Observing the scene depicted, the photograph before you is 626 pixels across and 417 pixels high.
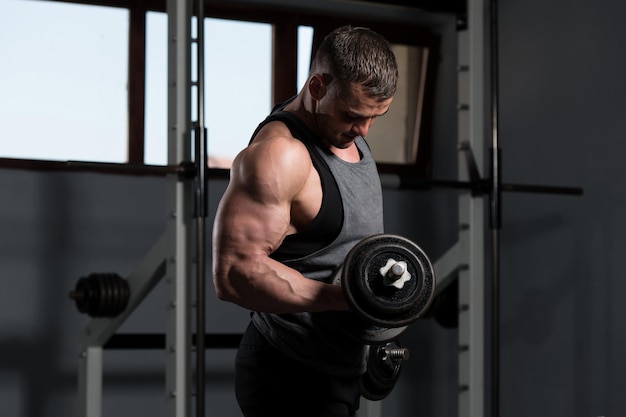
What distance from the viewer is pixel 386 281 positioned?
1573 millimetres

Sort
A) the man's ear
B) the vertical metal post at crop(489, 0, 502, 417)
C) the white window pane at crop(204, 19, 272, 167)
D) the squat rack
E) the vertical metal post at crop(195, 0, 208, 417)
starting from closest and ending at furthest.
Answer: the man's ear
the vertical metal post at crop(195, 0, 208, 417)
the squat rack
the vertical metal post at crop(489, 0, 502, 417)
the white window pane at crop(204, 19, 272, 167)

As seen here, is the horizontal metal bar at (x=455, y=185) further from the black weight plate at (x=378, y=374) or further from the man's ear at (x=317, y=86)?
the man's ear at (x=317, y=86)

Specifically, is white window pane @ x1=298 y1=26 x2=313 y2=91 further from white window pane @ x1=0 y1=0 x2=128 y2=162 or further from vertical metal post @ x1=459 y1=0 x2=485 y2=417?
vertical metal post @ x1=459 y1=0 x2=485 y2=417

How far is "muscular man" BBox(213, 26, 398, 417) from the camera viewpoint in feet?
5.24

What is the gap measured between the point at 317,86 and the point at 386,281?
383 mm

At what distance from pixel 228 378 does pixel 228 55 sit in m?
1.39

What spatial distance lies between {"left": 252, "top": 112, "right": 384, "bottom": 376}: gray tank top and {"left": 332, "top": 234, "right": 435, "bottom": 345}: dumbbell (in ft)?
0.25

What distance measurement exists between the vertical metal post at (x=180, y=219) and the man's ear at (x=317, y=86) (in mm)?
1096

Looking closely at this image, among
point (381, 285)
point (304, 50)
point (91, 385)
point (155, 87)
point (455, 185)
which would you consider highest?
point (304, 50)

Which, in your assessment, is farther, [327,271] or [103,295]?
[103,295]

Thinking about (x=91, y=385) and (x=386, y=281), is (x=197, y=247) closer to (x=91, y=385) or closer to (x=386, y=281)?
(x=91, y=385)

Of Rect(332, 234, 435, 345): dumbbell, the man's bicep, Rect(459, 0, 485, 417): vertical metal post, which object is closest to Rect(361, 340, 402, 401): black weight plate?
Rect(332, 234, 435, 345): dumbbell

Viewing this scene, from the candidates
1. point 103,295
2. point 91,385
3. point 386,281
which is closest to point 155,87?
point 103,295

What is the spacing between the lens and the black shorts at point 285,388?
1725mm
